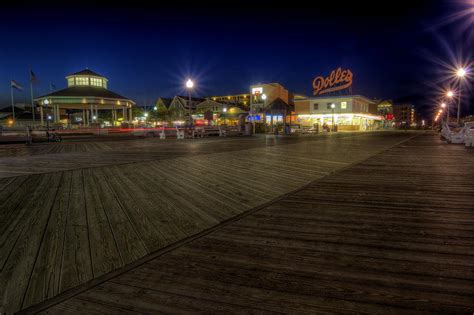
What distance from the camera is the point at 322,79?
172 ft

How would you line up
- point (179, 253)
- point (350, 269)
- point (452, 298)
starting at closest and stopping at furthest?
point (452, 298) → point (350, 269) → point (179, 253)

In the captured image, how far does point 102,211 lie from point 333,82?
174ft

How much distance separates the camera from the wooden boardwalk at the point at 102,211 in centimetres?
260

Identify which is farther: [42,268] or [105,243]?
[105,243]

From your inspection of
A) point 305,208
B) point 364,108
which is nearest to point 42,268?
point 305,208

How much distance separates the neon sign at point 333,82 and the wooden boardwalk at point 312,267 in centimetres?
4981

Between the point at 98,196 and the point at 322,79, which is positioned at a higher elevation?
the point at 322,79

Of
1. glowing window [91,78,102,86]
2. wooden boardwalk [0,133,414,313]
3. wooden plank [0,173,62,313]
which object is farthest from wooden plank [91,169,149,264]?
glowing window [91,78,102,86]

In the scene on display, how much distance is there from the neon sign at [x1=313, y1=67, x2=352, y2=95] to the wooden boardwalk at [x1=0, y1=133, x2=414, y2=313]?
46287mm

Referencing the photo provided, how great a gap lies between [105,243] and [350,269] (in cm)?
270

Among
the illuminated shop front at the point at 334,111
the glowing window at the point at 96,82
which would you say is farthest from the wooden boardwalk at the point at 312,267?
the illuminated shop front at the point at 334,111

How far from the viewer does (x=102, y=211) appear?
4.36 m

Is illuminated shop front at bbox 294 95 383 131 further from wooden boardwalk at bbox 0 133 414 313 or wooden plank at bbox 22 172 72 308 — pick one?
wooden plank at bbox 22 172 72 308

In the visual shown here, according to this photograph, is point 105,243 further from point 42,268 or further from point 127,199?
point 127,199
